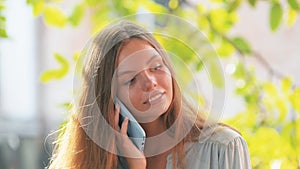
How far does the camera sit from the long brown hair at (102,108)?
0.91 meters

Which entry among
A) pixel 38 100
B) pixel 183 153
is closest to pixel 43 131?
pixel 38 100

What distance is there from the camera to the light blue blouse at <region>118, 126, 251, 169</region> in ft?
3.02

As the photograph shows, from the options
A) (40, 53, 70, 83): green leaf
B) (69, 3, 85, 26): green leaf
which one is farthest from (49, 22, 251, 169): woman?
(69, 3, 85, 26): green leaf

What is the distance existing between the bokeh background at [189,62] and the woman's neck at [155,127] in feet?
0.25

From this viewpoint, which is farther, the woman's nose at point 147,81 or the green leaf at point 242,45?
the green leaf at point 242,45

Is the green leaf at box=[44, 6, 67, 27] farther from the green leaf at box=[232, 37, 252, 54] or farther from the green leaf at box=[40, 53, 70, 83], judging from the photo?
the green leaf at box=[232, 37, 252, 54]

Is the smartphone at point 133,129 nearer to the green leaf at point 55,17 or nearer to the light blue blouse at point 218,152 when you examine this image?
the light blue blouse at point 218,152

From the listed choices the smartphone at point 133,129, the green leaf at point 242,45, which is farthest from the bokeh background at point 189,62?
the smartphone at point 133,129

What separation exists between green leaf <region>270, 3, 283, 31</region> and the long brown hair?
51cm

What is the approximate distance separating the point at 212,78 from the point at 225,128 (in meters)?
0.07

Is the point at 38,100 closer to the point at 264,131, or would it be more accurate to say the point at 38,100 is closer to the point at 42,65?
the point at 42,65

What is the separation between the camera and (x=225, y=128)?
0.95 metres

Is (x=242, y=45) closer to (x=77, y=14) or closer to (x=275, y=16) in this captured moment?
(x=275, y=16)

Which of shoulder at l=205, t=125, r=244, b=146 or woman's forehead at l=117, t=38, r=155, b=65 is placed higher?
woman's forehead at l=117, t=38, r=155, b=65
